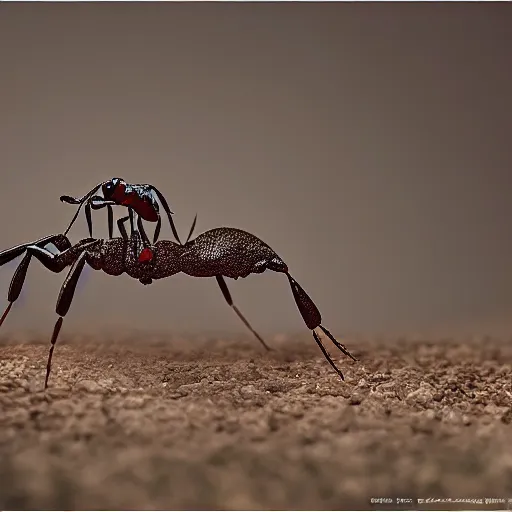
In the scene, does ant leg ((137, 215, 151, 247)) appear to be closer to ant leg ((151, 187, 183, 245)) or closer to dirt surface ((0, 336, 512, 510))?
ant leg ((151, 187, 183, 245))

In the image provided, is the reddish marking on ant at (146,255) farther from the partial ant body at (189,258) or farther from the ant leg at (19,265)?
the ant leg at (19,265)

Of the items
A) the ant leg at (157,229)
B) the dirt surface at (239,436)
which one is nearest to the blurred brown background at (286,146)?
the ant leg at (157,229)

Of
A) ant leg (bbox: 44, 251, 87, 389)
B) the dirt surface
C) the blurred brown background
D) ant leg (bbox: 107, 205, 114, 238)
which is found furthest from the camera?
the blurred brown background

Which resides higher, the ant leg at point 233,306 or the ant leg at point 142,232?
the ant leg at point 142,232

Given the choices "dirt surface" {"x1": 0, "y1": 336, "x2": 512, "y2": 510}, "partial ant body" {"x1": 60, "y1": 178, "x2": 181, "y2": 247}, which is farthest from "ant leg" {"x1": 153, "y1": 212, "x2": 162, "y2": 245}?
"dirt surface" {"x1": 0, "y1": 336, "x2": 512, "y2": 510}

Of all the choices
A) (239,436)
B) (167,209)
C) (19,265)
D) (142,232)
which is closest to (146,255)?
(142,232)

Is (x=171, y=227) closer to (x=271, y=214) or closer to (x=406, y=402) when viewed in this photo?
(x=271, y=214)

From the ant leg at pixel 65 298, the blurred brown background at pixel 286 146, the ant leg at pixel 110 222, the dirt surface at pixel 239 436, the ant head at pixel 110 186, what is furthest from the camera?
the blurred brown background at pixel 286 146

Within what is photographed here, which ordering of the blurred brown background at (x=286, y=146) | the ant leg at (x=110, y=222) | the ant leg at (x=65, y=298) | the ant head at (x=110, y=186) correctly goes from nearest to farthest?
the ant leg at (x=65, y=298), the ant head at (x=110, y=186), the ant leg at (x=110, y=222), the blurred brown background at (x=286, y=146)
